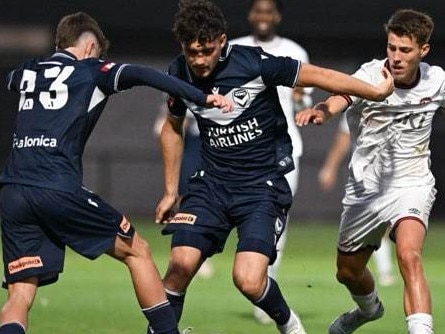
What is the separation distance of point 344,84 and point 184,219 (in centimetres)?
126

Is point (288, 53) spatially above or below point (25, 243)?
above

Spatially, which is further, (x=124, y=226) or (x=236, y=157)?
(x=236, y=157)

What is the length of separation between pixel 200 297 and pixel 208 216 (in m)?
3.45

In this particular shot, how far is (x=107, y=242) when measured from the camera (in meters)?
7.89

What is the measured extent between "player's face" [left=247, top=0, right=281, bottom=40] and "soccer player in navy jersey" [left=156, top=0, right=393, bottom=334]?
272 cm

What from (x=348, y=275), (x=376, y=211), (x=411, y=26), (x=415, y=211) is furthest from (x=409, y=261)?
(x=411, y=26)

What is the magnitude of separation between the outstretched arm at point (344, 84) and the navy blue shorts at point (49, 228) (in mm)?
1423

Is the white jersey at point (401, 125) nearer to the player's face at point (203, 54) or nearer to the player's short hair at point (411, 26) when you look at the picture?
the player's short hair at point (411, 26)

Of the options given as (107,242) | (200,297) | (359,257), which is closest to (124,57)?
(200,297)

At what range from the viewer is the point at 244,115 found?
28.0ft

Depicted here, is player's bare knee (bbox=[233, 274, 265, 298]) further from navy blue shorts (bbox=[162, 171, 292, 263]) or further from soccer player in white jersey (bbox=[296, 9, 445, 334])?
soccer player in white jersey (bbox=[296, 9, 445, 334])

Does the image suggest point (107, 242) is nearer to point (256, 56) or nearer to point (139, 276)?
point (139, 276)

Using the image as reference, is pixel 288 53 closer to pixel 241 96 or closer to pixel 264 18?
pixel 264 18

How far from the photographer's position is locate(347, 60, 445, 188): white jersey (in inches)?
351
